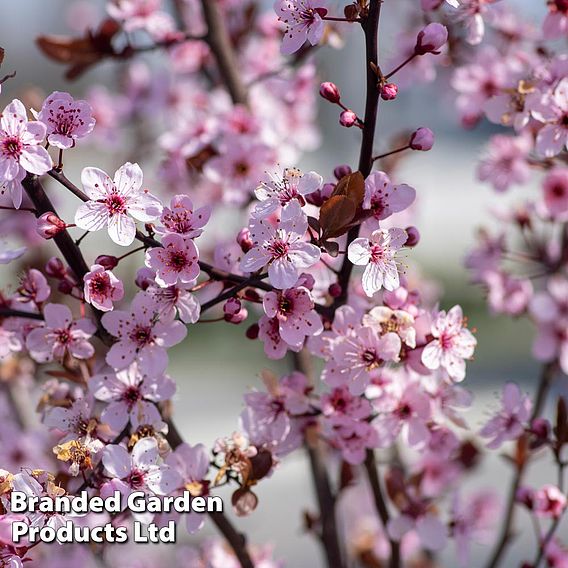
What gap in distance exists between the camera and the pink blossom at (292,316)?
94 centimetres

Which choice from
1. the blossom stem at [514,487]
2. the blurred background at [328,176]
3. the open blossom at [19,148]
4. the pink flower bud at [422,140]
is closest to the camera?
the open blossom at [19,148]

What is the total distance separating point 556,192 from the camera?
1516 millimetres

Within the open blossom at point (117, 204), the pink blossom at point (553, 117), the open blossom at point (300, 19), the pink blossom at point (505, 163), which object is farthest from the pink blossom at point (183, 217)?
the pink blossom at point (505, 163)

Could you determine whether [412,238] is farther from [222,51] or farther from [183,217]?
[222,51]

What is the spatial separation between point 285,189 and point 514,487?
80 cm

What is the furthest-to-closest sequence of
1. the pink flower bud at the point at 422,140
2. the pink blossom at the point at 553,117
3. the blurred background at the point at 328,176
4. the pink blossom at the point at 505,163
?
the blurred background at the point at 328,176 < the pink blossom at the point at 505,163 < the pink blossom at the point at 553,117 < the pink flower bud at the point at 422,140

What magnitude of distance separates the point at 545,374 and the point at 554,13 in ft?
2.31

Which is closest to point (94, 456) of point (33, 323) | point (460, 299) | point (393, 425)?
point (33, 323)

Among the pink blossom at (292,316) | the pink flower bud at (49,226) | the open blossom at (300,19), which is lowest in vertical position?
the pink blossom at (292,316)

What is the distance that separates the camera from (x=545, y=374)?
1.58m

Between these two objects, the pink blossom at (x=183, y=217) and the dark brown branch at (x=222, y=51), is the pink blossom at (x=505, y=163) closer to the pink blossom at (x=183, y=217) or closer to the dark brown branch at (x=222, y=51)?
the dark brown branch at (x=222, y=51)

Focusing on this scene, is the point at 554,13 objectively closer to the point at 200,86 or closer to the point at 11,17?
the point at 200,86

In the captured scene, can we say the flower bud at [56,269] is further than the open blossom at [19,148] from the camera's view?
Yes

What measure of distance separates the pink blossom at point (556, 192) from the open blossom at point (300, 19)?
71 cm
